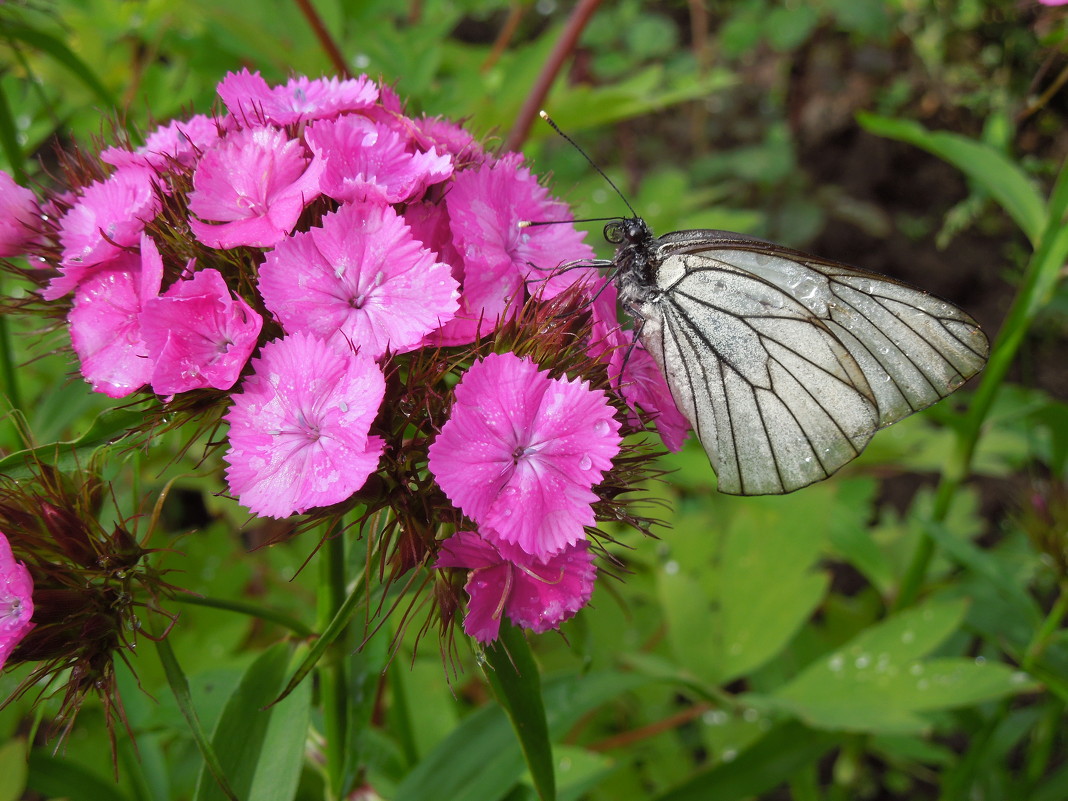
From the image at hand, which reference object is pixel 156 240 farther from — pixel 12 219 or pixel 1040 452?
pixel 1040 452

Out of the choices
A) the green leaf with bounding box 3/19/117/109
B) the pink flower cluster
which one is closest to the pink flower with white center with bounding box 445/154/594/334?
the pink flower cluster

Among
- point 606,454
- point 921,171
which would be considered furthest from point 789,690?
point 921,171

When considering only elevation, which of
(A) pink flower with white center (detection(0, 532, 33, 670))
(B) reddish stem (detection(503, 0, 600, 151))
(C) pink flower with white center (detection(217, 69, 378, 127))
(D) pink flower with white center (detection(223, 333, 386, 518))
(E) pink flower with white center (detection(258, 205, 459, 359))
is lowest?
(A) pink flower with white center (detection(0, 532, 33, 670))

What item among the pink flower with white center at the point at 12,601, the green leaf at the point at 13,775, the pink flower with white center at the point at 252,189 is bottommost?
the green leaf at the point at 13,775

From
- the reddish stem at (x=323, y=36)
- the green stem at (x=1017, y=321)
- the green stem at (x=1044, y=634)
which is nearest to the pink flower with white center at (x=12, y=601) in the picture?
the reddish stem at (x=323, y=36)

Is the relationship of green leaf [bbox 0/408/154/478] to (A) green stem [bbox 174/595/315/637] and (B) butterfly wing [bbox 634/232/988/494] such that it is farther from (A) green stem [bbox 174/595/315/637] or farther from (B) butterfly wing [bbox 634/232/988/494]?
(B) butterfly wing [bbox 634/232/988/494]

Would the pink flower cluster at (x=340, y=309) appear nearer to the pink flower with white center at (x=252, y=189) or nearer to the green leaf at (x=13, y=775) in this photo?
the pink flower with white center at (x=252, y=189)
